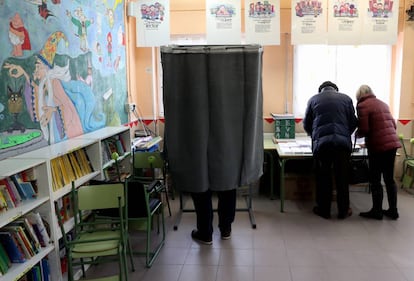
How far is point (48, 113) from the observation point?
3238mm

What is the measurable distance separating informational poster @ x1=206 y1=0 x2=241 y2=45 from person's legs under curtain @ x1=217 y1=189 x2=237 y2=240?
2219 millimetres

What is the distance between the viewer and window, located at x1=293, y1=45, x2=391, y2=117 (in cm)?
570

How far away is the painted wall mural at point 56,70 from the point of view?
274 centimetres

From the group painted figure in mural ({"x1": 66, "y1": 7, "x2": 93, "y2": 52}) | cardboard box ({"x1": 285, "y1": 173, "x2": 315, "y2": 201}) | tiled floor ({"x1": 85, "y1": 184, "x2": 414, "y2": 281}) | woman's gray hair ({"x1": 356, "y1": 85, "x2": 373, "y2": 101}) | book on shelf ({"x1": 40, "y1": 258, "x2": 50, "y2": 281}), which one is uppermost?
painted figure in mural ({"x1": 66, "y1": 7, "x2": 93, "y2": 52})

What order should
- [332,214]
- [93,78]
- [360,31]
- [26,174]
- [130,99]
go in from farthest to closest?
[130,99], [360,31], [332,214], [93,78], [26,174]

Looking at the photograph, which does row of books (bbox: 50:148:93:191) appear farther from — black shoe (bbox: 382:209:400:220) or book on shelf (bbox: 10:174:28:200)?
black shoe (bbox: 382:209:400:220)

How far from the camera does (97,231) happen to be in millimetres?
3086

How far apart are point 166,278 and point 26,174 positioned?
1.38 meters

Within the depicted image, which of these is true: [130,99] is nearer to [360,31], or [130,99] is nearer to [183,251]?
[183,251]

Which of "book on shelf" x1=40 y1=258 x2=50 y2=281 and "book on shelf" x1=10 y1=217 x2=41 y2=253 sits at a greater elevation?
"book on shelf" x1=10 y1=217 x2=41 y2=253

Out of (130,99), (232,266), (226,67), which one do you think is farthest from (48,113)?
(130,99)

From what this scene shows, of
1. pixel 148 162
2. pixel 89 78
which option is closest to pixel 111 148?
pixel 148 162

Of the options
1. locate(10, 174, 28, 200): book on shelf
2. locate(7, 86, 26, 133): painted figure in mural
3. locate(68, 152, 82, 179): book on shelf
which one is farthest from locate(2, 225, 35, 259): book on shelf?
locate(68, 152, 82, 179): book on shelf

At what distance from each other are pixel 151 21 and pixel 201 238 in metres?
2.96
